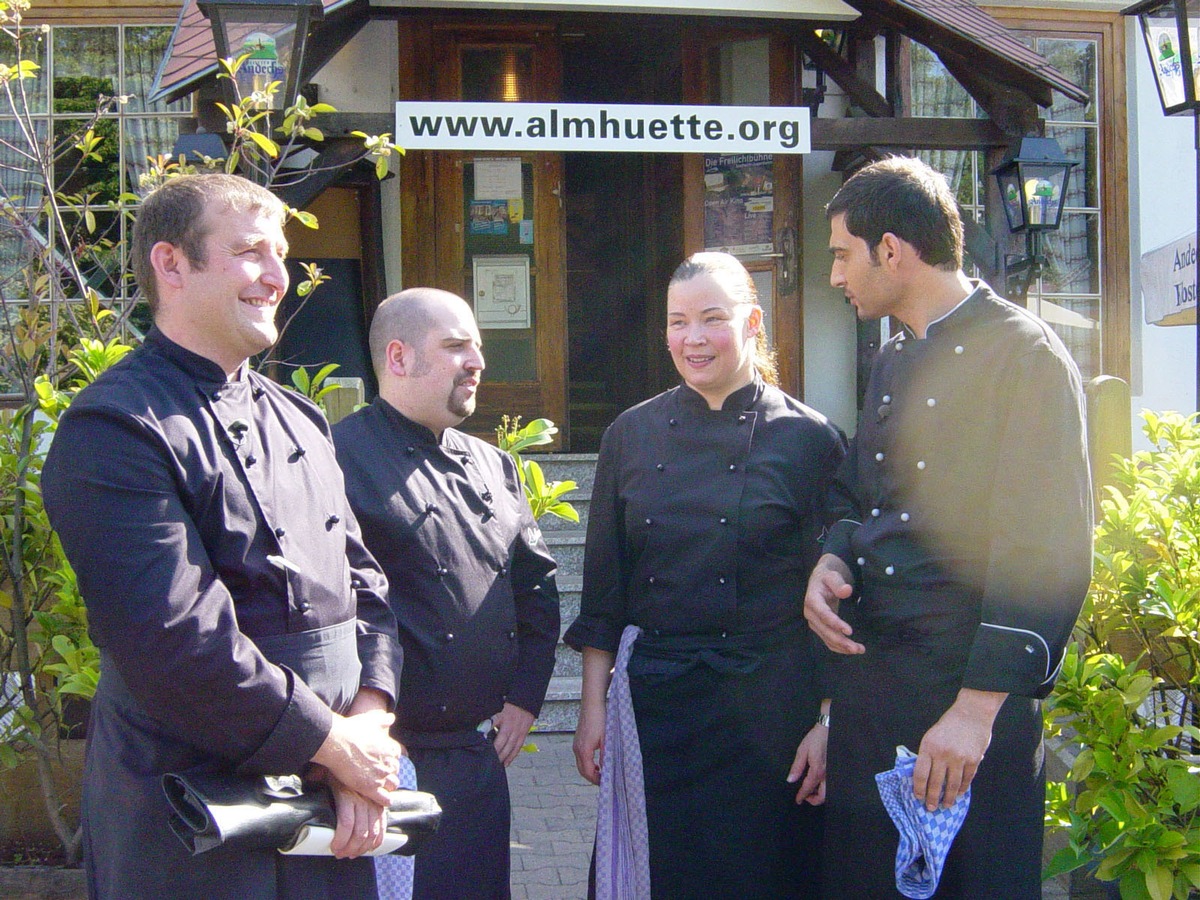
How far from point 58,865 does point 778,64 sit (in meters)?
6.55

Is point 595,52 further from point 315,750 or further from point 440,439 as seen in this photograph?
point 315,750

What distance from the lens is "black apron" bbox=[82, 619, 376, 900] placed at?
5.99ft

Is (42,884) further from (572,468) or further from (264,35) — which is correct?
(572,468)

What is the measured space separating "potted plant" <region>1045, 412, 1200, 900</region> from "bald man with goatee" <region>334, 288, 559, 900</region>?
4.57ft

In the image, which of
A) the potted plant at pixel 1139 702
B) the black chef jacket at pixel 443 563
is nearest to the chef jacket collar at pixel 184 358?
the black chef jacket at pixel 443 563

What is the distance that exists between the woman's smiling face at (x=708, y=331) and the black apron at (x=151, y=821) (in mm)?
1279

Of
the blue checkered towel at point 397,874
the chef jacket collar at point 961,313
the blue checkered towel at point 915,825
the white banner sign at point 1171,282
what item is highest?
the white banner sign at point 1171,282

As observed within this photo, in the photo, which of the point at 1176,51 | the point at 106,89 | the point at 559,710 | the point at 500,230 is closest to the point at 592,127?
the point at 500,230

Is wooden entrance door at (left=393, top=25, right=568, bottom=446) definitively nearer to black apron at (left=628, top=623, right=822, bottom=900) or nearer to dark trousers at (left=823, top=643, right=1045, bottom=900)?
black apron at (left=628, top=623, right=822, bottom=900)

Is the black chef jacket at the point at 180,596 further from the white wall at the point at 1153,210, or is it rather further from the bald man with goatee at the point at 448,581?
the white wall at the point at 1153,210

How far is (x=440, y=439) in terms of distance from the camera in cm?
283

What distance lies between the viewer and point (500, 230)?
8.02 metres

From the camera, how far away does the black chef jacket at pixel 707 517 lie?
9.26 ft

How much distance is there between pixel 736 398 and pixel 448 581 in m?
0.88
